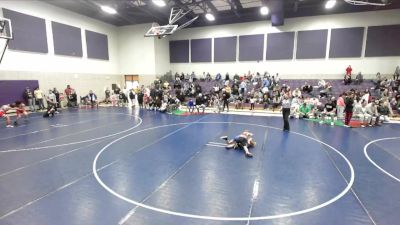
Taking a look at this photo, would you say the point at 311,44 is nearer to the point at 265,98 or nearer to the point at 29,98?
the point at 265,98

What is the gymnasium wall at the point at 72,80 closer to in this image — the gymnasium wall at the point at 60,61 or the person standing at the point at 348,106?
the gymnasium wall at the point at 60,61

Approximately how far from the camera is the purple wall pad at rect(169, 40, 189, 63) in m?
24.0

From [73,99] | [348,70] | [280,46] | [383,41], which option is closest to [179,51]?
[280,46]

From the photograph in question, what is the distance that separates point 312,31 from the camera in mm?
19219

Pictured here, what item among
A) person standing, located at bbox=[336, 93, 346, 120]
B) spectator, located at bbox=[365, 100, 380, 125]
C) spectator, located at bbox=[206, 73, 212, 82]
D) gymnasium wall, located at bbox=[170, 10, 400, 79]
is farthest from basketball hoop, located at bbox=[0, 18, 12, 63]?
spectator, located at bbox=[365, 100, 380, 125]

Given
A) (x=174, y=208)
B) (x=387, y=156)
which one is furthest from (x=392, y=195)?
(x=174, y=208)

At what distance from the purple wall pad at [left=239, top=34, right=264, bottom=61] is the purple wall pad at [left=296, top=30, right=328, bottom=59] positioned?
10.8 feet

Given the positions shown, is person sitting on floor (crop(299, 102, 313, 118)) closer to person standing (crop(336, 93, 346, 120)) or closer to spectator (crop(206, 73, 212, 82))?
person standing (crop(336, 93, 346, 120))

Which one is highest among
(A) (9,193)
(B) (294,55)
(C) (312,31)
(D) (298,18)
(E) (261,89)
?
(D) (298,18)

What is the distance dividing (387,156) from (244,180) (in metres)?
4.89

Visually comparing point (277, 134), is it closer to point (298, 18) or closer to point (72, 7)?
point (298, 18)

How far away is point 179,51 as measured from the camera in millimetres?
24281

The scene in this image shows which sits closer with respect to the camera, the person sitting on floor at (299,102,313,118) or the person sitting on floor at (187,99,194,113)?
the person sitting on floor at (299,102,313,118)

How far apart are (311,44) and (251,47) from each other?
5.18m
